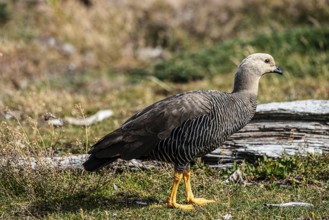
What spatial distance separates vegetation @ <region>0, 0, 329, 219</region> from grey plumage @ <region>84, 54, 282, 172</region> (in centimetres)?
58

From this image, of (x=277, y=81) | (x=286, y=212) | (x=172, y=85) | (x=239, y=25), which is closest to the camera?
(x=286, y=212)

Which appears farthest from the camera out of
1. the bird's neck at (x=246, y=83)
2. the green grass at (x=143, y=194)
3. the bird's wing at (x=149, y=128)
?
the bird's neck at (x=246, y=83)

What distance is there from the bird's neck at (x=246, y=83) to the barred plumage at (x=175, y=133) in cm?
46

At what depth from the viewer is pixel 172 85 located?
15680 millimetres

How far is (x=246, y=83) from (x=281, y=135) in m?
1.30

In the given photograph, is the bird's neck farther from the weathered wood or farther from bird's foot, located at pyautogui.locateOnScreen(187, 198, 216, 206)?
bird's foot, located at pyautogui.locateOnScreen(187, 198, 216, 206)

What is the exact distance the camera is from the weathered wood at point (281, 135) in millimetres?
8750

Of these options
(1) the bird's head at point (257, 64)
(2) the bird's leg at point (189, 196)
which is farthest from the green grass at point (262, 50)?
(2) the bird's leg at point (189, 196)

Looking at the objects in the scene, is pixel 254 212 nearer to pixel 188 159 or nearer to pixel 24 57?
pixel 188 159

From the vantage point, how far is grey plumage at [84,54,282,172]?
7.18 metres

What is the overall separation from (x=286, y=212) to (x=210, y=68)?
32.7 ft

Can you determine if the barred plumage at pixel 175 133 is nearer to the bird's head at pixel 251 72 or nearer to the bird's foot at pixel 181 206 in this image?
the bird's foot at pixel 181 206

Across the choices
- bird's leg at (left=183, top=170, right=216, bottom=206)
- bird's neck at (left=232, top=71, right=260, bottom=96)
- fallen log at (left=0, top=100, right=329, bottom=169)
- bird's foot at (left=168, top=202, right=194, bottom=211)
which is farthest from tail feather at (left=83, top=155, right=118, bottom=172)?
bird's neck at (left=232, top=71, right=260, bottom=96)

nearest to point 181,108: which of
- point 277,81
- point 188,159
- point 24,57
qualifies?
point 188,159
